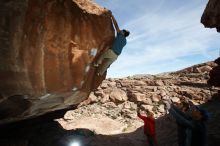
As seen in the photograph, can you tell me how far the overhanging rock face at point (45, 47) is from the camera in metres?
7.12

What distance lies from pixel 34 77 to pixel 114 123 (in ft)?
30.3

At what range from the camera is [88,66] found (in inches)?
375

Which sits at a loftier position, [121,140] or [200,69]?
[200,69]

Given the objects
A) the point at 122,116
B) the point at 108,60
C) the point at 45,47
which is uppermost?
the point at 45,47

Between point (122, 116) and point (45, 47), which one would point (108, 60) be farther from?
point (122, 116)

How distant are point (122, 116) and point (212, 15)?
8.28 meters

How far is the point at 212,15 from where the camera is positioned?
13.0 m

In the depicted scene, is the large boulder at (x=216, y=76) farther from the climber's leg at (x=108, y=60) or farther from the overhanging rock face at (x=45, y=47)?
the overhanging rock face at (x=45, y=47)

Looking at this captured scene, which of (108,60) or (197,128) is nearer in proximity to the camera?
(197,128)

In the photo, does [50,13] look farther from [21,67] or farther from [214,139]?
[214,139]

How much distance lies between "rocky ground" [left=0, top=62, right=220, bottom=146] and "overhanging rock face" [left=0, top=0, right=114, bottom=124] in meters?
3.56

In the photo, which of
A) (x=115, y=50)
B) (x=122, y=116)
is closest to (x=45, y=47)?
(x=115, y=50)

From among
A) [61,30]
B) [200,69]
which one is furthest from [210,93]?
[61,30]

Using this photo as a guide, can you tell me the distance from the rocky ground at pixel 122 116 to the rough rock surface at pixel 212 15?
14.8 ft
